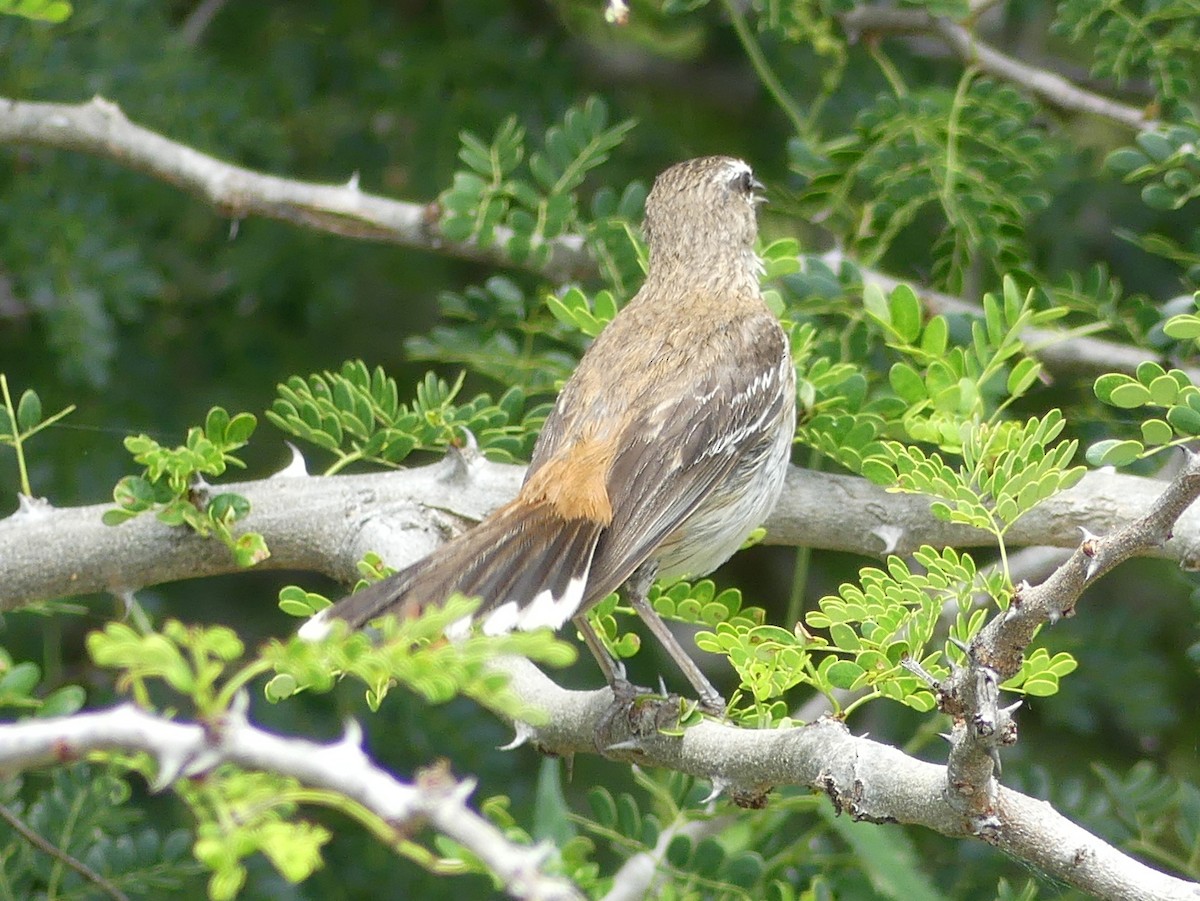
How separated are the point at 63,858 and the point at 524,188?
2.31 metres

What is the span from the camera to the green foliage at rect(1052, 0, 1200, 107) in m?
4.25

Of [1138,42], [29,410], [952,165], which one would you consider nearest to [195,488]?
[29,410]

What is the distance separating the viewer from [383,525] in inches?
143

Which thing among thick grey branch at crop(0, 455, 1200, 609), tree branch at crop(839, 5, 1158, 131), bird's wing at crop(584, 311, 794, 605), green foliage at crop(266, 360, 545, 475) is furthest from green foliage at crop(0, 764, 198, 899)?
tree branch at crop(839, 5, 1158, 131)

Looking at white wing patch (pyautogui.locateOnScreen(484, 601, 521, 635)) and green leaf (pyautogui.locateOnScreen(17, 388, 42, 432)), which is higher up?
green leaf (pyautogui.locateOnScreen(17, 388, 42, 432))

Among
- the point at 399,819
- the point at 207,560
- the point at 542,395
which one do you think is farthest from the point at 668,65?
the point at 399,819

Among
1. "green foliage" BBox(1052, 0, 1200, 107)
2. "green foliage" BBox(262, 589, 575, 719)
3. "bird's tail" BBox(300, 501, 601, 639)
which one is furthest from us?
"green foliage" BBox(1052, 0, 1200, 107)

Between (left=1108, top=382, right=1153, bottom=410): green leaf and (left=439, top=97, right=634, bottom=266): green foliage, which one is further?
(left=439, top=97, right=634, bottom=266): green foliage

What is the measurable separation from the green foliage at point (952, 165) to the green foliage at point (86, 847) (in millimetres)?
2763

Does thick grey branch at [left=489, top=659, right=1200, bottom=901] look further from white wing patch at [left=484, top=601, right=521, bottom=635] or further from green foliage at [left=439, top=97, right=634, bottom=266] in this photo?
green foliage at [left=439, top=97, right=634, bottom=266]

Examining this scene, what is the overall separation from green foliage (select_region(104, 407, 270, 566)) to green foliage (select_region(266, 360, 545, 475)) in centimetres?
27

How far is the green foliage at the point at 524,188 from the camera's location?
4324 mm

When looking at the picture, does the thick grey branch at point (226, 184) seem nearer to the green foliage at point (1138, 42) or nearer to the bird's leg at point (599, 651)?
the bird's leg at point (599, 651)

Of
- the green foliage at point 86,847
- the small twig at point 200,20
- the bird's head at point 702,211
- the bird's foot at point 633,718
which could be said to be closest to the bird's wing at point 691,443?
the bird's foot at point 633,718
